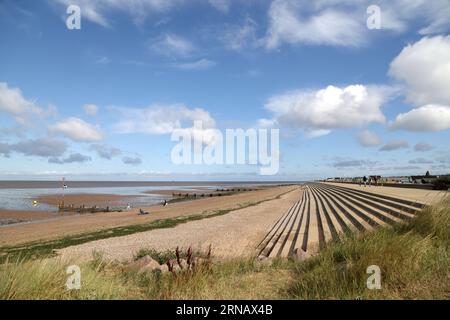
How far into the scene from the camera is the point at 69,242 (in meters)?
15.5

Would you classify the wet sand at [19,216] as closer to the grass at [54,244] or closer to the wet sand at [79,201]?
the wet sand at [79,201]

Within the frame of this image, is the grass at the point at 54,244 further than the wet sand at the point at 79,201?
No

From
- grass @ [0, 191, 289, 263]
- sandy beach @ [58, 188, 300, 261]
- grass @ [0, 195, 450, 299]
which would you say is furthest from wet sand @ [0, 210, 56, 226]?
grass @ [0, 195, 450, 299]

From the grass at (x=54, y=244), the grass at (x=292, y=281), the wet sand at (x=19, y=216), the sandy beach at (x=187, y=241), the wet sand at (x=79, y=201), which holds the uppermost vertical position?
the grass at (x=292, y=281)

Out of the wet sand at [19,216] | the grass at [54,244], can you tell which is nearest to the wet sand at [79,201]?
the wet sand at [19,216]

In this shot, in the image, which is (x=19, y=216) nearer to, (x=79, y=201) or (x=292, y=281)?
(x=79, y=201)

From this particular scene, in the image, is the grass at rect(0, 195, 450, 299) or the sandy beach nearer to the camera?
the grass at rect(0, 195, 450, 299)

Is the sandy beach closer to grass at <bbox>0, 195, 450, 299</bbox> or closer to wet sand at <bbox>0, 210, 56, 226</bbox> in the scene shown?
grass at <bbox>0, 195, 450, 299</bbox>

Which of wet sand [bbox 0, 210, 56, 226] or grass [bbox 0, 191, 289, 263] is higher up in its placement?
grass [bbox 0, 191, 289, 263]

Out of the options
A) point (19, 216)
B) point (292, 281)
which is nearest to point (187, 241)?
point (292, 281)
